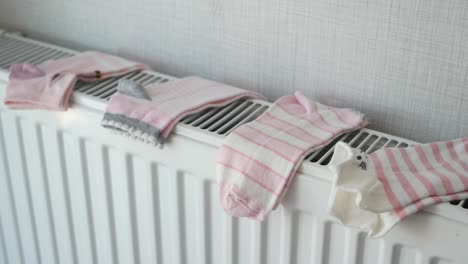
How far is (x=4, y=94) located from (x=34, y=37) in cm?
21

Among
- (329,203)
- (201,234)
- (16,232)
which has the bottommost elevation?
(16,232)

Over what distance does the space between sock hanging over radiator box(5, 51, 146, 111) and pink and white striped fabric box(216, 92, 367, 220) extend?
26 cm

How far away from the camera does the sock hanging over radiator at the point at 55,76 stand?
2.77 ft

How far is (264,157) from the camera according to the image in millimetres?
675

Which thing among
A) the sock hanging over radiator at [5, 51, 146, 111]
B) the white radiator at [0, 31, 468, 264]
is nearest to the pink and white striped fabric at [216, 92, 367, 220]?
the white radiator at [0, 31, 468, 264]

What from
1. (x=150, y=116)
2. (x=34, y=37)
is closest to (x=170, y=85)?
(x=150, y=116)

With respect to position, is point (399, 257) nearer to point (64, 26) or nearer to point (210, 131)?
point (210, 131)

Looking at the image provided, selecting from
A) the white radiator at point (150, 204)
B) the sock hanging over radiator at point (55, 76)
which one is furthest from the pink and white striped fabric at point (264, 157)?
the sock hanging over radiator at point (55, 76)

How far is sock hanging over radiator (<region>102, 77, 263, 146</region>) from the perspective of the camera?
0.76 meters

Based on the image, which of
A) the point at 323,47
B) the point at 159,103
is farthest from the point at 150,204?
the point at 323,47

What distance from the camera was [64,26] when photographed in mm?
1034

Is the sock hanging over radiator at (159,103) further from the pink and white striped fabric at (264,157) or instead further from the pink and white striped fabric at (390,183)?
the pink and white striped fabric at (390,183)

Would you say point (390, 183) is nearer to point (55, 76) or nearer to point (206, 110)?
point (206, 110)

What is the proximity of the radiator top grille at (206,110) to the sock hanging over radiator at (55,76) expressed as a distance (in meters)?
0.01
